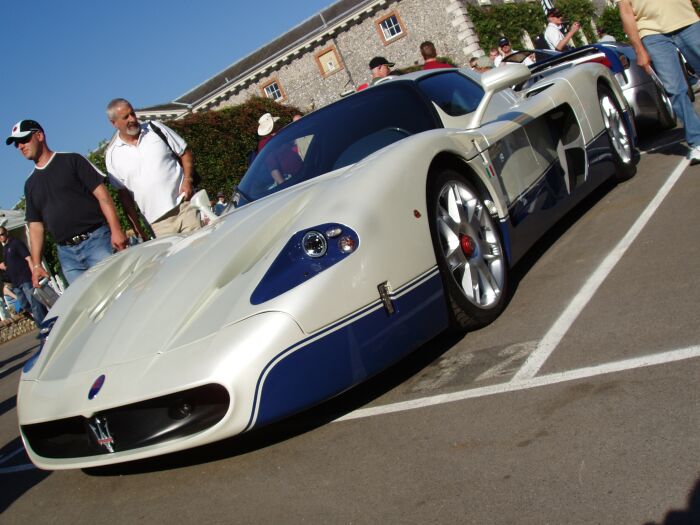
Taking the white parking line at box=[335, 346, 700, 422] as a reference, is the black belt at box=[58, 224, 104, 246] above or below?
above

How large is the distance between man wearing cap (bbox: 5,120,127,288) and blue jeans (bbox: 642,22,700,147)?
4.22 meters

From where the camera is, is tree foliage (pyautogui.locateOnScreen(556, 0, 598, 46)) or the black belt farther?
tree foliage (pyautogui.locateOnScreen(556, 0, 598, 46))

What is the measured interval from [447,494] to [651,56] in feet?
16.2

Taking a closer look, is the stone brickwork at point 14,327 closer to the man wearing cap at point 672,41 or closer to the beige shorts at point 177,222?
the beige shorts at point 177,222

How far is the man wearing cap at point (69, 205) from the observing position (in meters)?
5.82

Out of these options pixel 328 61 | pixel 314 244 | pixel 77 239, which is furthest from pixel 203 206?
pixel 328 61

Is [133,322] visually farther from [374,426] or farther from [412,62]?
[412,62]

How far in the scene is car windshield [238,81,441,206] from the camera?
464cm

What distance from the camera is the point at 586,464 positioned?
91.8 inches

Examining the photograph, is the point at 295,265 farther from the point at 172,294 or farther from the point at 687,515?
the point at 687,515

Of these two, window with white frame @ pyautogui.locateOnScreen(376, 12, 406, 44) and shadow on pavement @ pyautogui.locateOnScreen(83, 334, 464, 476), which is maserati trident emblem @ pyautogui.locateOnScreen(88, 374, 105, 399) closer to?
shadow on pavement @ pyautogui.locateOnScreen(83, 334, 464, 476)

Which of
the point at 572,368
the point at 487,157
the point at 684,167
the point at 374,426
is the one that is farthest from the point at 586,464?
the point at 684,167

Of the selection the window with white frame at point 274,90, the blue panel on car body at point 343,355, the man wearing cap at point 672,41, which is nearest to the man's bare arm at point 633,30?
the man wearing cap at point 672,41

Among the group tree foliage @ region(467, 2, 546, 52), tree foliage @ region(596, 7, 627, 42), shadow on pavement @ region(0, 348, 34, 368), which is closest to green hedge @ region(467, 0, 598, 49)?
tree foliage @ region(467, 2, 546, 52)
